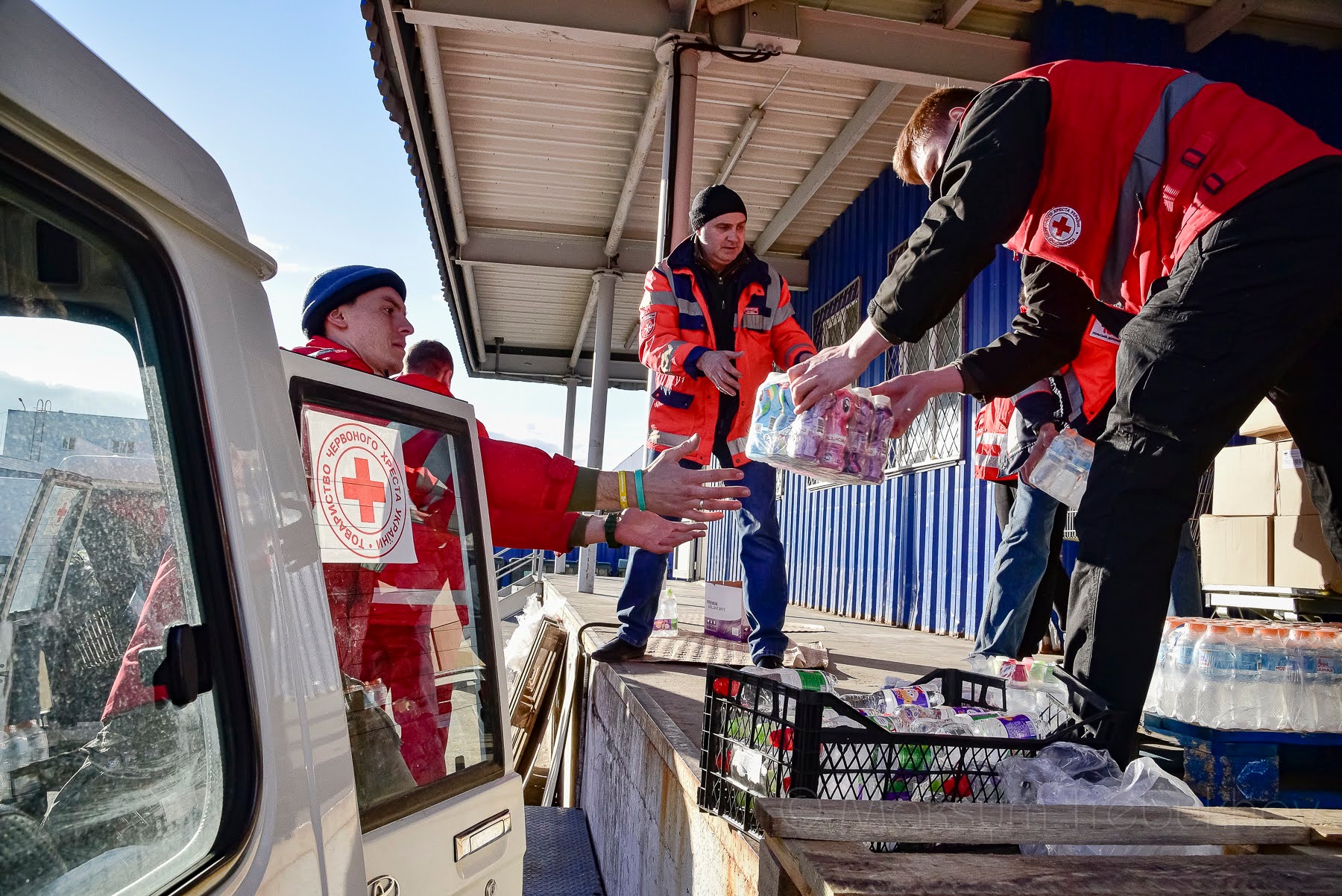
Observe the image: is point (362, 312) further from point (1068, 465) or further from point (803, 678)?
point (1068, 465)

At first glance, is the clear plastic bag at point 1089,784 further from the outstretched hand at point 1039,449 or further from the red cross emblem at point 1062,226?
the outstretched hand at point 1039,449

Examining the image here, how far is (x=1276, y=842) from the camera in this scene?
5.22ft

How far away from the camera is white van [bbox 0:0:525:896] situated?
845 mm

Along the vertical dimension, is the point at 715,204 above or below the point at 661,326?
above

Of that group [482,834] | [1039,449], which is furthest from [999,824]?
[1039,449]

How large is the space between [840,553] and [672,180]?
4913 mm

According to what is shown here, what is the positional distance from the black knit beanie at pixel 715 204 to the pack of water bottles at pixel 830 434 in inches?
57.1

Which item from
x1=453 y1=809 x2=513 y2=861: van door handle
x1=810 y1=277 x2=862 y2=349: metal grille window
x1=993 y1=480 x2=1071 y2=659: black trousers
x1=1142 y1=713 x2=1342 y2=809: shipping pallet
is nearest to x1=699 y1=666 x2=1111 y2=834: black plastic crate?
x1=453 y1=809 x2=513 y2=861: van door handle

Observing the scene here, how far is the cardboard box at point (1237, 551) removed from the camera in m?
3.72

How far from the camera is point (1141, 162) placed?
6.95ft

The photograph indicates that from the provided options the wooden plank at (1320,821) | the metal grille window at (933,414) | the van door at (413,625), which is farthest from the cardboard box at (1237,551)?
the metal grille window at (933,414)

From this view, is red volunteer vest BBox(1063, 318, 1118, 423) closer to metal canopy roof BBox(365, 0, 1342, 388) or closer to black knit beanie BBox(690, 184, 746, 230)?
black knit beanie BBox(690, 184, 746, 230)

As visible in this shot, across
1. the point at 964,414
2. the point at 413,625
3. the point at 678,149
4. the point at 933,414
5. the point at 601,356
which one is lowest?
the point at 413,625

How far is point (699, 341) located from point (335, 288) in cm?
194
